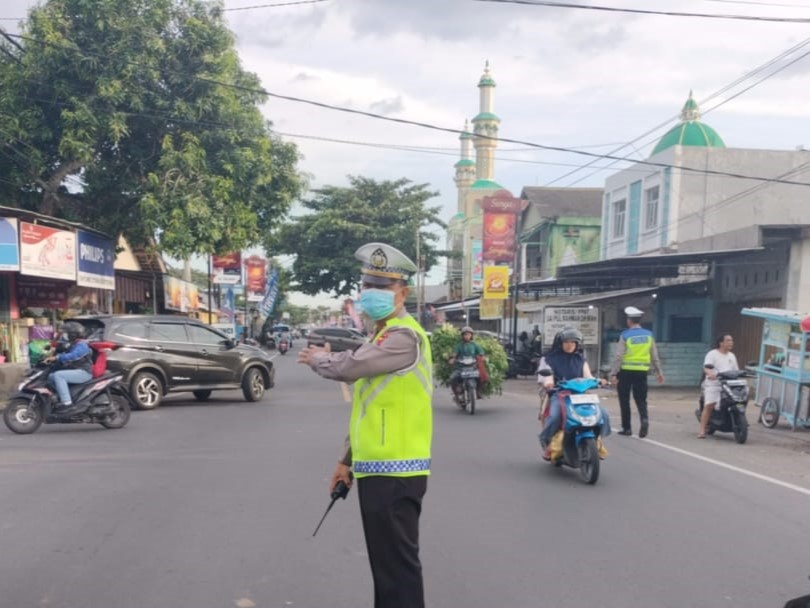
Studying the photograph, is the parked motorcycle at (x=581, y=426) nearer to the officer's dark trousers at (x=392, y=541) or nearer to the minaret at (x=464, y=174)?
the officer's dark trousers at (x=392, y=541)

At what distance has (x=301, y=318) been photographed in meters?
131

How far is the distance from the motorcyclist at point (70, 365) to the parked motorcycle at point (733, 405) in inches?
342

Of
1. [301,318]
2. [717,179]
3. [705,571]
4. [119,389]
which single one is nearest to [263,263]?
[717,179]

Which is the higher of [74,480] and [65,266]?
[65,266]

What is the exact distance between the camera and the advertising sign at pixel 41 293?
58.0 feet

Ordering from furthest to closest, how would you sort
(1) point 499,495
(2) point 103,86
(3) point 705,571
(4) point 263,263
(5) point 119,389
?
(4) point 263,263
(2) point 103,86
(5) point 119,389
(1) point 499,495
(3) point 705,571

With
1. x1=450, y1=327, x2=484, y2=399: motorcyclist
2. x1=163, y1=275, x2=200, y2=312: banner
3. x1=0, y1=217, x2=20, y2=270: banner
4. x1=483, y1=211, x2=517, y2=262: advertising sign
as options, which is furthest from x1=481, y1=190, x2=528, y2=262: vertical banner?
x1=0, y1=217, x2=20, y2=270: banner

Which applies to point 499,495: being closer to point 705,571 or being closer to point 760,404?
point 705,571

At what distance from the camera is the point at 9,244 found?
14414 mm

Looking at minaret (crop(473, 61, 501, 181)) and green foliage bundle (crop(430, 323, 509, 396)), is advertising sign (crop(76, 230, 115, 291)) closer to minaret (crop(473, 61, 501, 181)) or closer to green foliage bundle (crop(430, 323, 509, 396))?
green foliage bundle (crop(430, 323, 509, 396))

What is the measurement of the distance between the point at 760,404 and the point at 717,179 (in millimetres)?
14923

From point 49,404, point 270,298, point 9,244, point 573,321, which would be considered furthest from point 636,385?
point 270,298

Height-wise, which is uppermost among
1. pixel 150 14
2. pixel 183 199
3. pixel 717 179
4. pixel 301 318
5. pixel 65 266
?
pixel 150 14

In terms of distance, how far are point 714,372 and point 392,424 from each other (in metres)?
8.30
